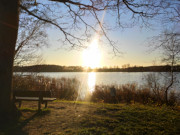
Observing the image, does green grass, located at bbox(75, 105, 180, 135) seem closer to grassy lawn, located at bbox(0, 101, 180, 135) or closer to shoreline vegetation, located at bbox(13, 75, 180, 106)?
grassy lawn, located at bbox(0, 101, 180, 135)

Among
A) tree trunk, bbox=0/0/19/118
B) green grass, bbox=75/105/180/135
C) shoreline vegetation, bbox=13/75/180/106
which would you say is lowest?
shoreline vegetation, bbox=13/75/180/106

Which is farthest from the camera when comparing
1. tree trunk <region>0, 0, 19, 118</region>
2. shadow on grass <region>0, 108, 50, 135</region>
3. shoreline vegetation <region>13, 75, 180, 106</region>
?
shoreline vegetation <region>13, 75, 180, 106</region>

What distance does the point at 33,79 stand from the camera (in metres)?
12.5

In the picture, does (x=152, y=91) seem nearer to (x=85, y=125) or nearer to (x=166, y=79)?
(x=166, y=79)

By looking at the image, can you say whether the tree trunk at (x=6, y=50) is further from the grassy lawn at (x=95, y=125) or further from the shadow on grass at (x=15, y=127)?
the grassy lawn at (x=95, y=125)

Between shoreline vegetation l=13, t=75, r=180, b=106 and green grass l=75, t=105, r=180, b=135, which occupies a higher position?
green grass l=75, t=105, r=180, b=135

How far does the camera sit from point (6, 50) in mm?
3576

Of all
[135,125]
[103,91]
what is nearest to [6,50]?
[135,125]

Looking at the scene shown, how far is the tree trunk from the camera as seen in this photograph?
3.54 m

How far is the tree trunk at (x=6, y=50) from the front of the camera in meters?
3.54

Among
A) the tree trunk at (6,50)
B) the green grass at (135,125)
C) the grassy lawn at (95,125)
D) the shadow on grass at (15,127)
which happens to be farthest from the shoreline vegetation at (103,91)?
the tree trunk at (6,50)

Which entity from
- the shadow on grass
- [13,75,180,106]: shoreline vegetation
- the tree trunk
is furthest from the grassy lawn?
[13,75,180,106]: shoreline vegetation

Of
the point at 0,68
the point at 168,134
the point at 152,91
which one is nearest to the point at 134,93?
the point at 152,91

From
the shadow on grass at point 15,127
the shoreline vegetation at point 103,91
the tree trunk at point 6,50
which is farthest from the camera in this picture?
the shoreline vegetation at point 103,91
